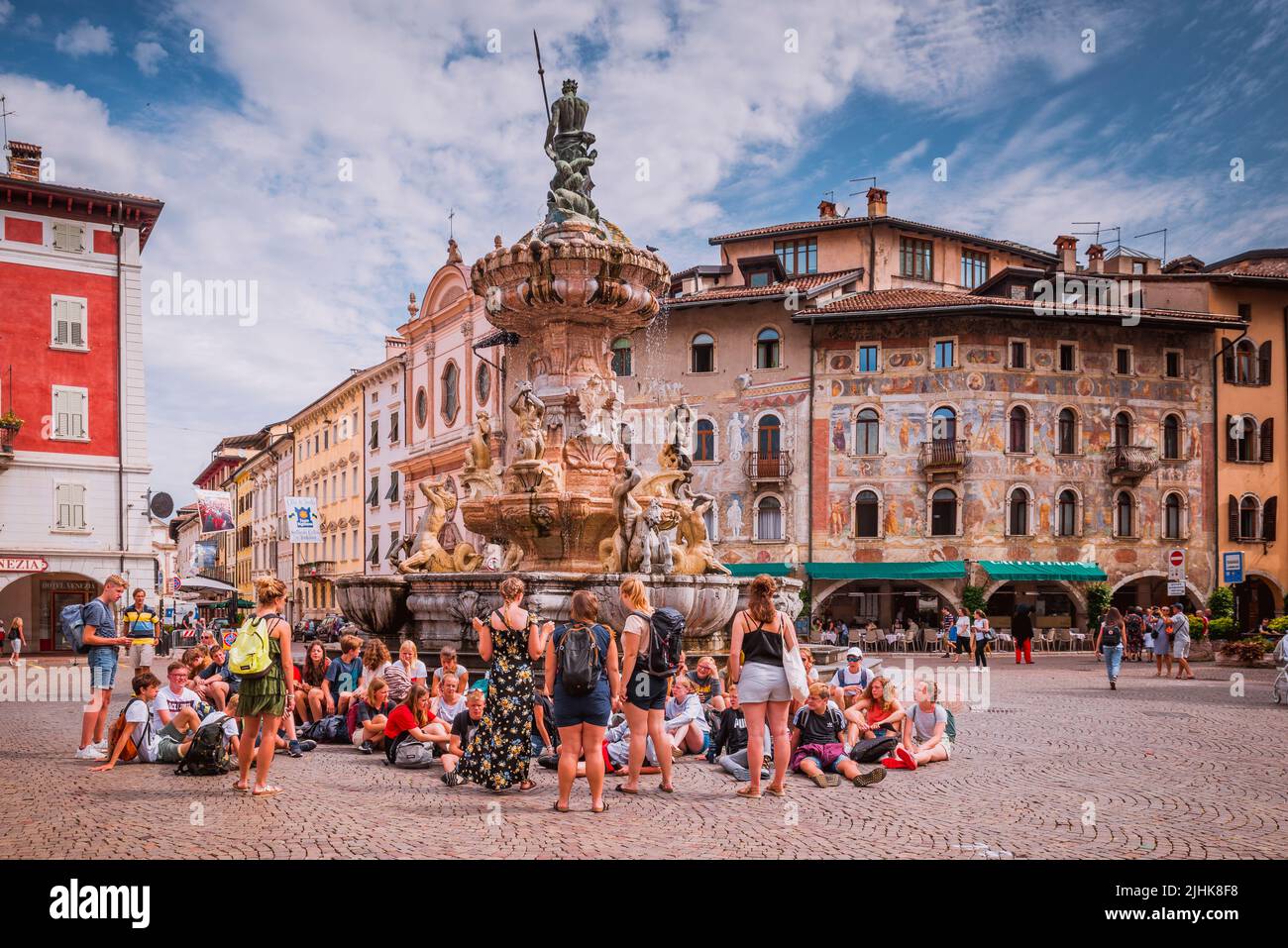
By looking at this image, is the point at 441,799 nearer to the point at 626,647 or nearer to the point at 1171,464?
the point at 626,647

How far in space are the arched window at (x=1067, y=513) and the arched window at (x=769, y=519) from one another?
9.55m

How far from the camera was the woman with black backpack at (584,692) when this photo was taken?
26.0 feet

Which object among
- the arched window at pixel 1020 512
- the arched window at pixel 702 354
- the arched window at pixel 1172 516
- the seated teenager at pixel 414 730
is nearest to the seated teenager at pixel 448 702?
the seated teenager at pixel 414 730

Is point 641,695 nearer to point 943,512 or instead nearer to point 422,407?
point 943,512

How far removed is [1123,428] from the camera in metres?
41.6

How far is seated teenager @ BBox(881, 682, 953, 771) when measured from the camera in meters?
10.2

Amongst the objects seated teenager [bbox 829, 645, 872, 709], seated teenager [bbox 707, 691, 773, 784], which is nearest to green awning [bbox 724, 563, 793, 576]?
seated teenager [bbox 829, 645, 872, 709]

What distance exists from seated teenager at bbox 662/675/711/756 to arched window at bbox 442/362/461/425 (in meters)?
39.3

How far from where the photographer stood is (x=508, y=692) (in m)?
8.88

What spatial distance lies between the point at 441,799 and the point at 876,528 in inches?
1329

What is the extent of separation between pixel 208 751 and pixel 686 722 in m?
4.07

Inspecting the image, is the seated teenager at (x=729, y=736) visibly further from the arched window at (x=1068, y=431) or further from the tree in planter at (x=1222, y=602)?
the tree in planter at (x=1222, y=602)

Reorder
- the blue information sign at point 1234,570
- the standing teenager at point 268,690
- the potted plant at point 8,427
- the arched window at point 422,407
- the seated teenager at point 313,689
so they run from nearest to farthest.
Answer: the standing teenager at point 268,690, the seated teenager at point 313,689, the blue information sign at point 1234,570, the potted plant at point 8,427, the arched window at point 422,407

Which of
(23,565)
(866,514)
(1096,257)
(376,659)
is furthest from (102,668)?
(1096,257)
